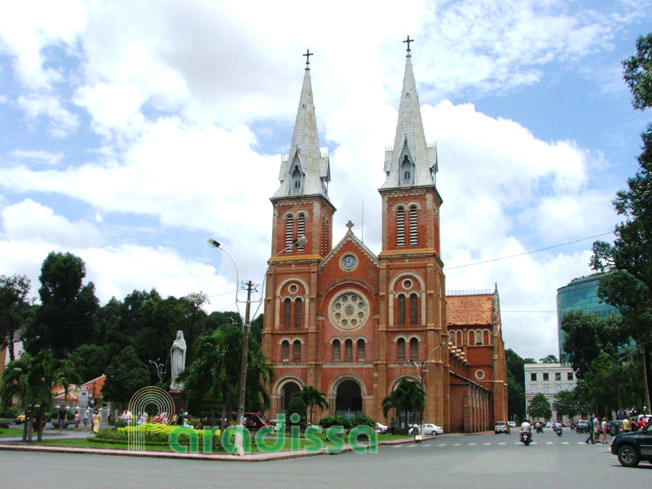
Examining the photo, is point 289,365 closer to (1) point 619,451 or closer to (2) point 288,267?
(2) point 288,267

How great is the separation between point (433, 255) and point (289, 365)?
15.9m

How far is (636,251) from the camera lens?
119ft

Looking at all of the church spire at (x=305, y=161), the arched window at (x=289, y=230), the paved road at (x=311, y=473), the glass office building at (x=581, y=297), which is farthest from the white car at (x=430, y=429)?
the glass office building at (x=581, y=297)

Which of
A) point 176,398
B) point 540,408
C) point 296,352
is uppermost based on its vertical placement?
point 296,352

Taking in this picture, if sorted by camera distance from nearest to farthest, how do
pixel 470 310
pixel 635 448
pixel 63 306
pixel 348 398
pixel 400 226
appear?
pixel 635 448 → pixel 348 398 → pixel 400 226 → pixel 63 306 → pixel 470 310

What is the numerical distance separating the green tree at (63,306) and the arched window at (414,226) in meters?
36.3

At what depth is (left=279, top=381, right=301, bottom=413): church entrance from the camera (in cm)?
6150

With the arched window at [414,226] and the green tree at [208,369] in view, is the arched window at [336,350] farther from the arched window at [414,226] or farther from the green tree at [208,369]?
the green tree at [208,369]

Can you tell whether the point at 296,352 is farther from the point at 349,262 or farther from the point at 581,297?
the point at 581,297

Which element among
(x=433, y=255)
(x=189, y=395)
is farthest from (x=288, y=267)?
(x=189, y=395)

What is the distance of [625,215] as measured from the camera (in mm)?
32844

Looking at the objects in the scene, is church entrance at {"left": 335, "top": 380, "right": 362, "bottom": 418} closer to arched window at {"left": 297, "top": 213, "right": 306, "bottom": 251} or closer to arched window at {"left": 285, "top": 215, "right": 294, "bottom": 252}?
arched window at {"left": 297, "top": 213, "right": 306, "bottom": 251}

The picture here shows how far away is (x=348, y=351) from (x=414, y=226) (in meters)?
12.6

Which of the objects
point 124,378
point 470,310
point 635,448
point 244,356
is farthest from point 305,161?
point 635,448
